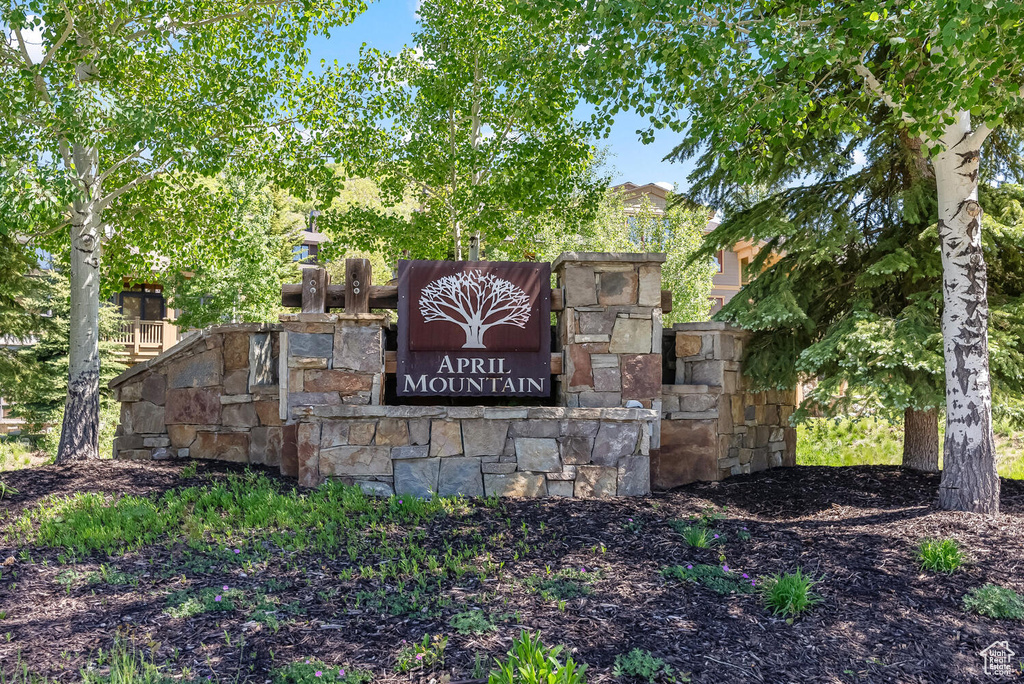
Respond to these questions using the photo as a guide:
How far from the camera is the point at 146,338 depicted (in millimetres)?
22359

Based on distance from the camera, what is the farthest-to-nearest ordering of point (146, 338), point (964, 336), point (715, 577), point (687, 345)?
point (146, 338), point (687, 345), point (964, 336), point (715, 577)

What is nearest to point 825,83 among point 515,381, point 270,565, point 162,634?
point 515,381

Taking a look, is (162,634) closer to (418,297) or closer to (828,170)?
(418,297)

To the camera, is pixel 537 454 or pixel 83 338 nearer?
pixel 537 454

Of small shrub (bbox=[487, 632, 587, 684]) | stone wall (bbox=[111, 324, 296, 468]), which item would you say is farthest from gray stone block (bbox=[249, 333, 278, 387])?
small shrub (bbox=[487, 632, 587, 684])

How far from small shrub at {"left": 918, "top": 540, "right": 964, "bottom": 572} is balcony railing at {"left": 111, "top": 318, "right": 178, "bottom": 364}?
21.3 meters

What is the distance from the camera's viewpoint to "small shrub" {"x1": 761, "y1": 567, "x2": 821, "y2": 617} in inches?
151

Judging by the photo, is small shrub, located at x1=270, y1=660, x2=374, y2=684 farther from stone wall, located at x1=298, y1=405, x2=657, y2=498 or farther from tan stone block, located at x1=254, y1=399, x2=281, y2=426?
tan stone block, located at x1=254, y1=399, x2=281, y2=426

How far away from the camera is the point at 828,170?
766 centimetres

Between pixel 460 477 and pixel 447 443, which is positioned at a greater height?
pixel 447 443

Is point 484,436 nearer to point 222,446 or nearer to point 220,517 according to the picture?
point 220,517

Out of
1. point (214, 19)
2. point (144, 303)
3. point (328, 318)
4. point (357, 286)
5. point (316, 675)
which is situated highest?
point (214, 19)

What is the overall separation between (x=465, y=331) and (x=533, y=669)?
3902 mm

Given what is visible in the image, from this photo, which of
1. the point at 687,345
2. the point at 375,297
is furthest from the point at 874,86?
the point at 375,297
